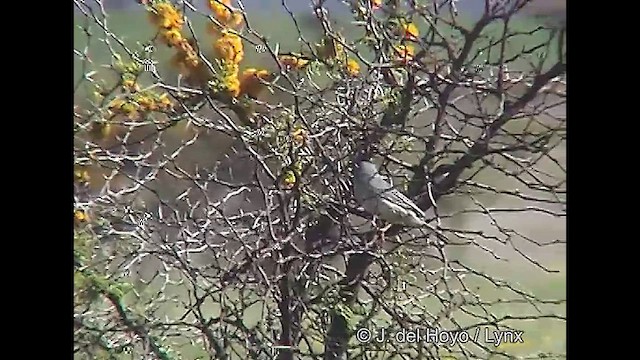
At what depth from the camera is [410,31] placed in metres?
1.22

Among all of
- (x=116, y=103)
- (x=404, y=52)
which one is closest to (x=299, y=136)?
(x=404, y=52)

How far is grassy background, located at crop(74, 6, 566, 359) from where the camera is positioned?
121 centimetres

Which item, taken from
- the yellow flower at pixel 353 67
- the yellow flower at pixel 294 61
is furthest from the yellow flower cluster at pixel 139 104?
the yellow flower at pixel 353 67

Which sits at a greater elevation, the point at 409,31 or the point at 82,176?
the point at 409,31

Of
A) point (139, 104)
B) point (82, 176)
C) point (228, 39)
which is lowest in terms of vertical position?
point (82, 176)

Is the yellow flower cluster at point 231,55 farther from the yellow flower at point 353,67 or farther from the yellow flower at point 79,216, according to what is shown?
the yellow flower at point 79,216

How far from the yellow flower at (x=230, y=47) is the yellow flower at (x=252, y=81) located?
→ 3 centimetres

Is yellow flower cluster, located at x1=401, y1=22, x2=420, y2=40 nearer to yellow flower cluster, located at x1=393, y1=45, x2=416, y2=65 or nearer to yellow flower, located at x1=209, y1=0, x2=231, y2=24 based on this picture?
yellow flower cluster, located at x1=393, y1=45, x2=416, y2=65

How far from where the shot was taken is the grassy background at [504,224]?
1.21 meters

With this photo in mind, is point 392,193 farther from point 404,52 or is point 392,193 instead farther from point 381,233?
point 404,52

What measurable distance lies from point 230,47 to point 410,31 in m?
0.32

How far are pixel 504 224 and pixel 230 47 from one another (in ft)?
1.89

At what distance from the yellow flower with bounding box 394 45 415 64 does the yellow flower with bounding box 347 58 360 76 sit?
0.23 feet
